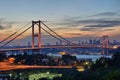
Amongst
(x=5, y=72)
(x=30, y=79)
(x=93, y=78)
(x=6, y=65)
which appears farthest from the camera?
(x=6, y=65)

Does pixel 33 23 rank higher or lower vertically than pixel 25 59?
higher

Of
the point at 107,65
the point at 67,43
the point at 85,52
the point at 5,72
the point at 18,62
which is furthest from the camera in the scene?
the point at 85,52

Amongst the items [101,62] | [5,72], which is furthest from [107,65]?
[5,72]

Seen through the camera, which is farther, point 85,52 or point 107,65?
point 85,52

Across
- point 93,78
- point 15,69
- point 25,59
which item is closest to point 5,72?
point 15,69

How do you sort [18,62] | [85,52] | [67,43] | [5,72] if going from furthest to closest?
[85,52], [67,43], [18,62], [5,72]

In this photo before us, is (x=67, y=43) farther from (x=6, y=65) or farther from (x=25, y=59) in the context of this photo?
(x=6, y=65)

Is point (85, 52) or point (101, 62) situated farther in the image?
point (85, 52)

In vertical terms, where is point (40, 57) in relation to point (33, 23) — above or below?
below

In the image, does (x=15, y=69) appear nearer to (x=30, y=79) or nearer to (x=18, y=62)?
(x=30, y=79)
